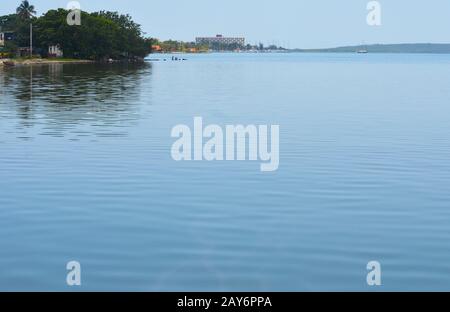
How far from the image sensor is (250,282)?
54.3 ft

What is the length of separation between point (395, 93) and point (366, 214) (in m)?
68.1

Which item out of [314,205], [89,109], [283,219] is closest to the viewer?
[283,219]

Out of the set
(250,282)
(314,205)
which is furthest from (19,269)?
(314,205)

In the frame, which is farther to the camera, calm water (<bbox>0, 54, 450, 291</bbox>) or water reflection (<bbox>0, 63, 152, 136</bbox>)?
water reflection (<bbox>0, 63, 152, 136</bbox>)

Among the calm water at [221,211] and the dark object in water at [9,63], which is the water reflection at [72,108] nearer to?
the calm water at [221,211]

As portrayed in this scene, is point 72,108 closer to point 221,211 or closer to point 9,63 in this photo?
point 221,211

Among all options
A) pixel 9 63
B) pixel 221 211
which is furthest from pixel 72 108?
pixel 9 63

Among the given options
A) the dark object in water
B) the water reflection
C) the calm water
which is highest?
the dark object in water

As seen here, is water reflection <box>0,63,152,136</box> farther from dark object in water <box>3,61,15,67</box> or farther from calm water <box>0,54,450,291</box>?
dark object in water <box>3,61,15,67</box>

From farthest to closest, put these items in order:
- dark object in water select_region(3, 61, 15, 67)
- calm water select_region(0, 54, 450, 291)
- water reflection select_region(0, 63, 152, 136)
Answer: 1. dark object in water select_region(3, 61, 15, 67)
2. water reflection select_region(0, 63, 152, 136)
3. calm water select_region(0, 54, 450, 291)

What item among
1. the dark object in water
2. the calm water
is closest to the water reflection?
the calm water

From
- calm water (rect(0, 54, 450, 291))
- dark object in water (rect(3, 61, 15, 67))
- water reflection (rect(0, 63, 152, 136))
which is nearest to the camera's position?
calm water (rect(0, 54, 450, 291))

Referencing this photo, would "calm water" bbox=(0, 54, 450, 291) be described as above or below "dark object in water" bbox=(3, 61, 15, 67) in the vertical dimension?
below
